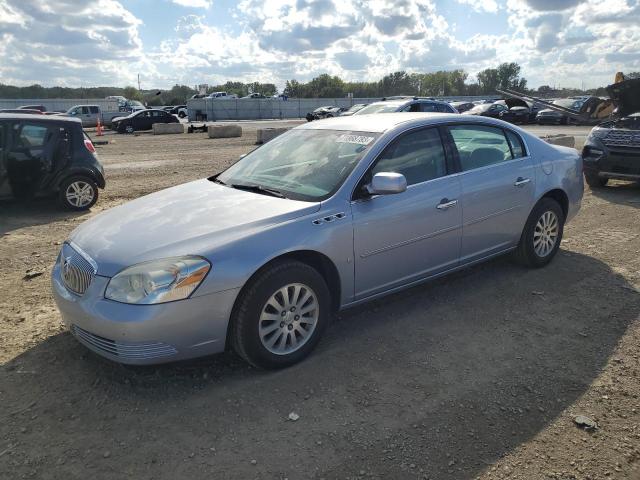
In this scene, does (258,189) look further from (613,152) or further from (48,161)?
(613,152)

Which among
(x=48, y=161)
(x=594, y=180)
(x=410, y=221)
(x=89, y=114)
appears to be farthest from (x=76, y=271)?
(x=89, y=114)

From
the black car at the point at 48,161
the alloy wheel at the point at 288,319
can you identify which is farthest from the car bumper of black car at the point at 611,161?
the black car at the point at 48,161

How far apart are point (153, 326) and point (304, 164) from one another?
180 centimetres

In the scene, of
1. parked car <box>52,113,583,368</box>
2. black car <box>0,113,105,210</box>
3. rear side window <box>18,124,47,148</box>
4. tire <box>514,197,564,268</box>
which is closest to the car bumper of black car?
tire <box>514,197,564,268</box>

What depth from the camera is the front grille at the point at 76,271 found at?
329cm

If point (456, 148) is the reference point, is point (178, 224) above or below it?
below

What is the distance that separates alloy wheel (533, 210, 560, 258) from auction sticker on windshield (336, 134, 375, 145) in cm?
215

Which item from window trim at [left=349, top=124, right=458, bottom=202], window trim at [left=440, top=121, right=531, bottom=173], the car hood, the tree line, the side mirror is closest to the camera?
the car hood

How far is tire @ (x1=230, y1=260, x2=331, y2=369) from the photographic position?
3.26 meters

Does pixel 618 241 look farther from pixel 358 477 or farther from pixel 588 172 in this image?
pixel 358 477

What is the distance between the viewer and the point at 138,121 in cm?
3047

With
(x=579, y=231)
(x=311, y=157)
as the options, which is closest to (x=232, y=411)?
(x=311, y=157)

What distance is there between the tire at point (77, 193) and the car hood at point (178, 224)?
16.0 feet

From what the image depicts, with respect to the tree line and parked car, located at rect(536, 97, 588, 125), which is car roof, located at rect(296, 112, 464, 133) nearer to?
parked car, located at rect(536, 97, 588, 125)
